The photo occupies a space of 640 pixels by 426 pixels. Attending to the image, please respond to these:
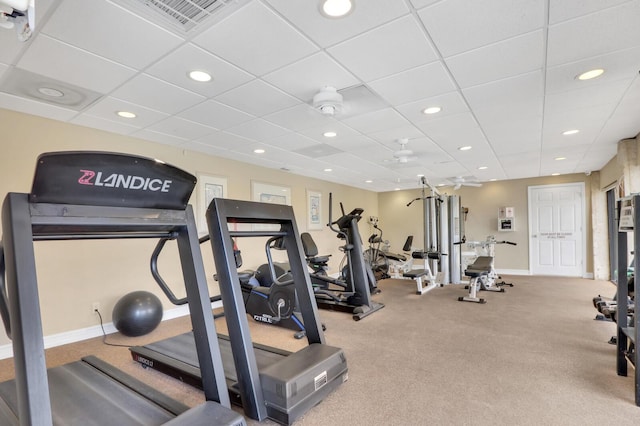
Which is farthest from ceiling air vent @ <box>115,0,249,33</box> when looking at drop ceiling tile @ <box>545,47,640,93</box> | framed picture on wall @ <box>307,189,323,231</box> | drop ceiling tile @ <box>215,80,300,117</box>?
framed picture on wall @ <box>307,189,323,231</box>

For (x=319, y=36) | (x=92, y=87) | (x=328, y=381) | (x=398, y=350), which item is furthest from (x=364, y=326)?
(x=92, y=87)

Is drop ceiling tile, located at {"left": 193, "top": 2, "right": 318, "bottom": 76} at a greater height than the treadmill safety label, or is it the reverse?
drop ceiling tile, located at {"left": 193, "top": 2, "right": 318, "bottom": 76}

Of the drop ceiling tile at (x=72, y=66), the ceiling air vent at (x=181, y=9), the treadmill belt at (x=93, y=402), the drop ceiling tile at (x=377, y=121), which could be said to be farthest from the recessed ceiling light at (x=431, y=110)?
the treadmill belt at (x=93, y=402)

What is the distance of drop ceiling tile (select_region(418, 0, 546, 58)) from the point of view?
67.6 inches

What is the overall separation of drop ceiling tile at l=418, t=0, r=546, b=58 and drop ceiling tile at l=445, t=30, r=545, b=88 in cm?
9

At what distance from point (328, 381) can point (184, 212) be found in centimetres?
144

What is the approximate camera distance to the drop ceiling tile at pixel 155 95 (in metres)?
2.55

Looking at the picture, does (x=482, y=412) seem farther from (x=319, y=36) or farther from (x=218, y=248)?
(x=319, y=36)

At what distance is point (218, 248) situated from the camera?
1942 millimetres

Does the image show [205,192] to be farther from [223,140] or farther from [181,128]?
[181,128]

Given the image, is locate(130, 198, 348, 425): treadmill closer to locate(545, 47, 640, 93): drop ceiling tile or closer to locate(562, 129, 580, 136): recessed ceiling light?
locate(545, 47, 640, 93): drop ceiling tile

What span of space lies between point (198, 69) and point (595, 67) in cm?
299

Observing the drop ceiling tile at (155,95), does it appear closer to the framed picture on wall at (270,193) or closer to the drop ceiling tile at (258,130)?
the drop ceiling tile at (258,130)

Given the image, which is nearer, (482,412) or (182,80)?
(482,412)
